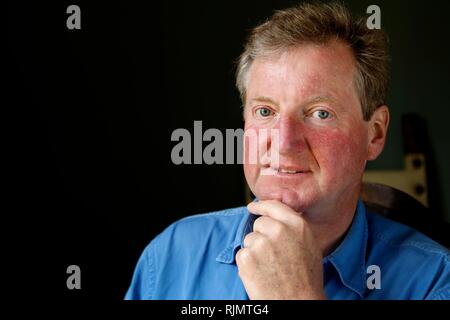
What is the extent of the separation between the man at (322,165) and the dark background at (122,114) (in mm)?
650

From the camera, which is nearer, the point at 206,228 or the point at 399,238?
the point at 399,238

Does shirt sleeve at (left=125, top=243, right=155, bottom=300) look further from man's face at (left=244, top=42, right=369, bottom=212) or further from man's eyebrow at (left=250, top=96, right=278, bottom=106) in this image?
man's eyebrow at (left=250, top=96, right=278, bottom=106)

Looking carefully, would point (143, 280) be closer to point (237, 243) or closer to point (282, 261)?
point (237, 243)

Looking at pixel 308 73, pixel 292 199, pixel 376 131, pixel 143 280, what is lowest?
pixel 143 280

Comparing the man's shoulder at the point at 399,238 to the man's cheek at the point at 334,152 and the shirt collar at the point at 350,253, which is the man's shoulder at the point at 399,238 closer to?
the shirt collar at the point at 350,253

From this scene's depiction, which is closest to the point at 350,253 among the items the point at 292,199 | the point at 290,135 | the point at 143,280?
the point at 292,199

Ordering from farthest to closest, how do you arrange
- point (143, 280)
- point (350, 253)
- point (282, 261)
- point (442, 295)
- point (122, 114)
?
point (122, 114)
point (143, 280)
point (350, 253)
point (442, 295)
point (282, 261)

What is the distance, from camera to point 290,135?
1.07m

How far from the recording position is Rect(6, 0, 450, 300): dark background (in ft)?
6.13

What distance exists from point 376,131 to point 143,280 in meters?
0.66

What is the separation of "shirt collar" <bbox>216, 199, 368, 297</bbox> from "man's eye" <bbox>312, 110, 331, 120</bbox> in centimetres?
25

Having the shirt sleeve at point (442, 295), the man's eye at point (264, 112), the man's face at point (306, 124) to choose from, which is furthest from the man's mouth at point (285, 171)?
the shirt sleeve at point (442, 295)

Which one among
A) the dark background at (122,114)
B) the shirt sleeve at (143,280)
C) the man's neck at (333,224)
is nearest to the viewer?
the man's neck at (333,224)

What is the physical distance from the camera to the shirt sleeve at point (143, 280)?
1298 millimetres
